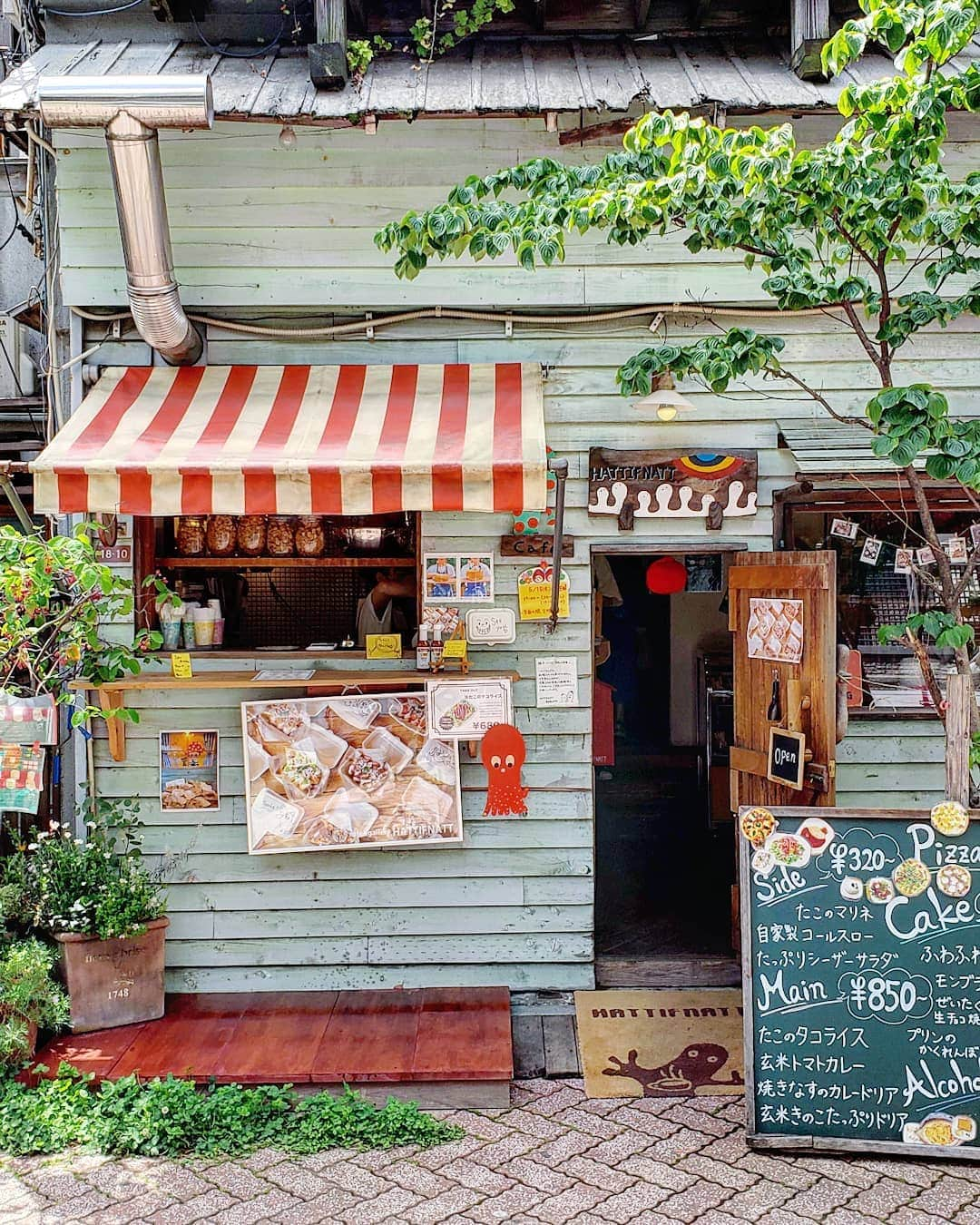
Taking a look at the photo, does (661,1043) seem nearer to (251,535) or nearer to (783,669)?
(783,669)

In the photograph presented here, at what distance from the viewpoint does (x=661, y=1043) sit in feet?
16.5

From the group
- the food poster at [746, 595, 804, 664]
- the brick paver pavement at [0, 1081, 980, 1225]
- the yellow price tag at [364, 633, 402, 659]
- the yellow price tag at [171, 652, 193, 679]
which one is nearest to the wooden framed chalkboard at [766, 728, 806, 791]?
the food poster at [746, 595, 804, 664]

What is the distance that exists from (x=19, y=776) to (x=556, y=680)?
9.28 ft

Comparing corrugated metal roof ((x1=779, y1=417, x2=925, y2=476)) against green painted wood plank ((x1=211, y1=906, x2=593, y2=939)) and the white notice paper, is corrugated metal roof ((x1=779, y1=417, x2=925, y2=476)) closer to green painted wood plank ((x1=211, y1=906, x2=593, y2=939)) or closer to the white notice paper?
the white notice paper

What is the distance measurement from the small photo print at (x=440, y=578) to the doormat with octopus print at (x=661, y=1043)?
2.38 metres

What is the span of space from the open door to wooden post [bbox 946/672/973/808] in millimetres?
573

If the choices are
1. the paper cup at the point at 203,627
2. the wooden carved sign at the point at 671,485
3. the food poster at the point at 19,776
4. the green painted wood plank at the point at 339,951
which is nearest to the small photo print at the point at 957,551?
the wooden carved sign at the point at 671,485

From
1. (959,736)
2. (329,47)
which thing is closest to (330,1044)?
(959,736)

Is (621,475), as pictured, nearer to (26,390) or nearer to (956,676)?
(956,676)

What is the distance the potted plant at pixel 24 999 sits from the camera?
447cm

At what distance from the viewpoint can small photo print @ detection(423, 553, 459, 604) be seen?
5.49m

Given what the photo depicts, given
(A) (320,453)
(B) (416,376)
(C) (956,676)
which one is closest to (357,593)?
(B) (416,376)

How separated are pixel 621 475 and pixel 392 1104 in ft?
11.2

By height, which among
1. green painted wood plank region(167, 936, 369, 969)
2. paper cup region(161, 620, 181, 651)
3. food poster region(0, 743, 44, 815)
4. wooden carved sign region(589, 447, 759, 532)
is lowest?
green painted wood plank region(167, 936, 369, 969)
